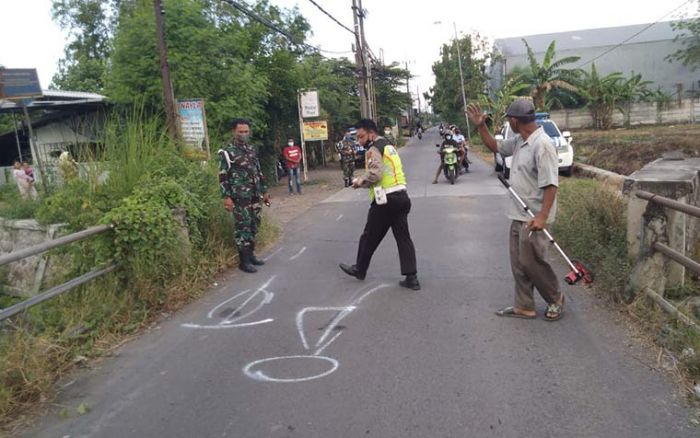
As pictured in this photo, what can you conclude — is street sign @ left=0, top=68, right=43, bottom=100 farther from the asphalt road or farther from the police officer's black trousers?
the police officer's black trousers

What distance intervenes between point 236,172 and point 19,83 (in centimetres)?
388

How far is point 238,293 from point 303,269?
3.84ft

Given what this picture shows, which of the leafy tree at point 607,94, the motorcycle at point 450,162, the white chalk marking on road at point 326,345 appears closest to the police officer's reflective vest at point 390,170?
the white chalk marking on road at point 326,345

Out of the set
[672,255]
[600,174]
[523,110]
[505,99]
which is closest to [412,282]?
[523,110]

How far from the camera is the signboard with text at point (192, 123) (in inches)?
384

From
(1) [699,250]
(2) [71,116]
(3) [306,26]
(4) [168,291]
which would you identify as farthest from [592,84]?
(4) [168,291]

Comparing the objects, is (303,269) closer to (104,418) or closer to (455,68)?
(104,418)

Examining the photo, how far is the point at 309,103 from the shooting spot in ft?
60.6

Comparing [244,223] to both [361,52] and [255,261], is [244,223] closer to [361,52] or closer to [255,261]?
[255,261]

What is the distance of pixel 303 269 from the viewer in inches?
286

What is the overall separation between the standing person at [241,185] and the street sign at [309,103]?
1146 centimetres

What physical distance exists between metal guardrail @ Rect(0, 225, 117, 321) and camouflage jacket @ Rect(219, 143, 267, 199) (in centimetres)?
178

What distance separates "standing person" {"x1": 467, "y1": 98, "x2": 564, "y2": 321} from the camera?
4.59 m

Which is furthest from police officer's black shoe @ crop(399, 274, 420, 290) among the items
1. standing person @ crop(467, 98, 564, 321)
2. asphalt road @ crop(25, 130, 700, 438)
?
standing person @ crop(467, 98, 564, 321)
